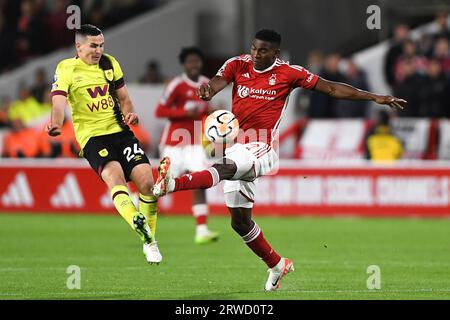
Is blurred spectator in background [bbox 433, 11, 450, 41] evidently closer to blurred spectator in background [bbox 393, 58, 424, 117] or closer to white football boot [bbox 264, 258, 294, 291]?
blurred spectator in background [bbox 393, 58, 424, 117]

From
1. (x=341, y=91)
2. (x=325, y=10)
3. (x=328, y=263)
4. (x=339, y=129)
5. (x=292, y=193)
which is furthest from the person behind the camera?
(x=325, y=10)

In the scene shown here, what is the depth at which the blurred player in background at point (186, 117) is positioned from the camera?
51.3 feet

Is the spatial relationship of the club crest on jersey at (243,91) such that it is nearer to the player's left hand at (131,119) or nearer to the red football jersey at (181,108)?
the player's left hand at (131,119)

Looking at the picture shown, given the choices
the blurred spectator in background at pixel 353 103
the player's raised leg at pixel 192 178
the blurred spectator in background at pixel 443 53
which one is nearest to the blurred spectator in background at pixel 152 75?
the blurred spectator in background at pixel 353 103

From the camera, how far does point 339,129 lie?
71.2ft

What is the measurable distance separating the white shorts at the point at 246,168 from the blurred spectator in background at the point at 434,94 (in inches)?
456

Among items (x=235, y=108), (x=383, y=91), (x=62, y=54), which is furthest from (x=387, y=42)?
(x=235, y=108)

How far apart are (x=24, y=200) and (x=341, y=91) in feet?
37.1

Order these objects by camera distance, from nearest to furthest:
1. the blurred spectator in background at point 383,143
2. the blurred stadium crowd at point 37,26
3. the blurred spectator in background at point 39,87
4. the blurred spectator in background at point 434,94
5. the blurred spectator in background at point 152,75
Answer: the blurred spectator in background at point 383,143 → the blurred spectator in background at point 434,94 → the blurred spectator in background at point 152,75 → the blurred spectator in background at point 39,87 → the blurred stadium crowd at point 37,26

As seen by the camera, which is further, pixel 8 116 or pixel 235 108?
pixel 8 116

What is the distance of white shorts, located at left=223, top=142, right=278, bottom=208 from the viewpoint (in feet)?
33.5

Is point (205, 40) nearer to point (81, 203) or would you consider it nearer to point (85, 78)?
point (81, 203)

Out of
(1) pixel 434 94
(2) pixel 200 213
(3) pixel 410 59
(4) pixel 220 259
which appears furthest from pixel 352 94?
(3) pixel 410 59

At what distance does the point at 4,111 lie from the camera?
24234 mm
